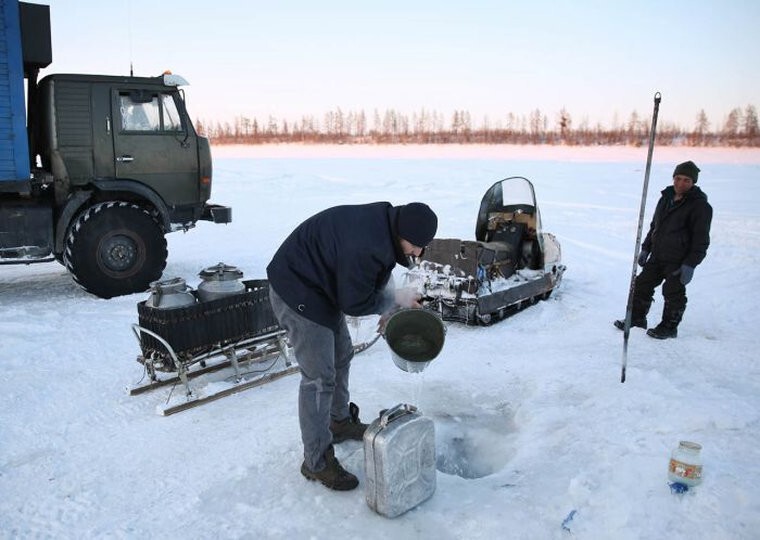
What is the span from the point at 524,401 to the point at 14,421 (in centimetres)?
366

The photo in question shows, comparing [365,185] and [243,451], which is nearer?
[243,451]

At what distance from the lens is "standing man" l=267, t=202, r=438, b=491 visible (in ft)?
9.24

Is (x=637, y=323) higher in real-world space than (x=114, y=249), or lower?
lower

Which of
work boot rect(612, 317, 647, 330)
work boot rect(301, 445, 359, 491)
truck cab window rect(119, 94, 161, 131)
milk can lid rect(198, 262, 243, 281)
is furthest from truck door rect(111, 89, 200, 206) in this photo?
work boot rect(612, 317, 647, 330)

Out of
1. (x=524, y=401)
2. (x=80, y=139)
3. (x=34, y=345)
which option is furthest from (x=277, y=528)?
(x=80, y=139)

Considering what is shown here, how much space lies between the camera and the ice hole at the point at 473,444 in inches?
137

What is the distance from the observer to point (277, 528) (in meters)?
2.84

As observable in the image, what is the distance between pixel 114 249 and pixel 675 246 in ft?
20.9

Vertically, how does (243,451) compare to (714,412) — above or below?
below

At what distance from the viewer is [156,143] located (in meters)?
7.33

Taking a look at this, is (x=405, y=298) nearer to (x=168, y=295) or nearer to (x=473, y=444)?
(x=473, y=444)

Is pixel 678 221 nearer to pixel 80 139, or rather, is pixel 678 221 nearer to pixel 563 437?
pixel 563 437

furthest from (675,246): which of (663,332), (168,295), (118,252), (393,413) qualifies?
(118,252)

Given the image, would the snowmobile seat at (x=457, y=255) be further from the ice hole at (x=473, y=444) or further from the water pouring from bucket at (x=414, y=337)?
the water pouring from bucket at (x=414, y=337)
